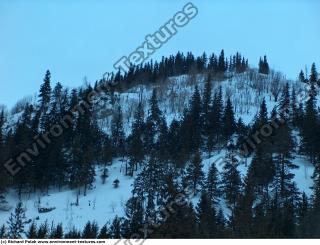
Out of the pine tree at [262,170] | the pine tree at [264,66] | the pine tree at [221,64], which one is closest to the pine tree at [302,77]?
the pine tree at [264,66]

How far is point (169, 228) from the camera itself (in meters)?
29.6

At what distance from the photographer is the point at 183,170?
7269 cm

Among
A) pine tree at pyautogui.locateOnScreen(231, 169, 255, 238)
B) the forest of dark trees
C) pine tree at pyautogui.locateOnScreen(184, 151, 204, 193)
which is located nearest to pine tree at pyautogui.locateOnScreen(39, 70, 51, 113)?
the forest of dark trees

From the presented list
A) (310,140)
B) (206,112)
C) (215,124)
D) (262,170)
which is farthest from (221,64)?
(262,170)

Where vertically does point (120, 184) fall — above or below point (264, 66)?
below

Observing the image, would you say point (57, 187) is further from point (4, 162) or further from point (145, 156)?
point (145, 156)

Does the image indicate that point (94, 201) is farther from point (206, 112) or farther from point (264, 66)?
point (264, 66)

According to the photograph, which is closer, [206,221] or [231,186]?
[206,221]

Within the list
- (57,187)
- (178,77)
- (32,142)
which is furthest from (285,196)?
(178,77)

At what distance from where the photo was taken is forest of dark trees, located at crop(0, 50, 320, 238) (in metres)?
41.9

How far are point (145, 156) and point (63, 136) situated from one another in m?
15.9

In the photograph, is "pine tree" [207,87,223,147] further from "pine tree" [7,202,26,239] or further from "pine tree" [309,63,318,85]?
"pine tree" [309,63,318,85]

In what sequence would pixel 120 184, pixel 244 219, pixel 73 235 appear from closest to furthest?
pixel 244 219 < pixel 73 235 < pixel 120 184

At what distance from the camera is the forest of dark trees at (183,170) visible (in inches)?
1649
